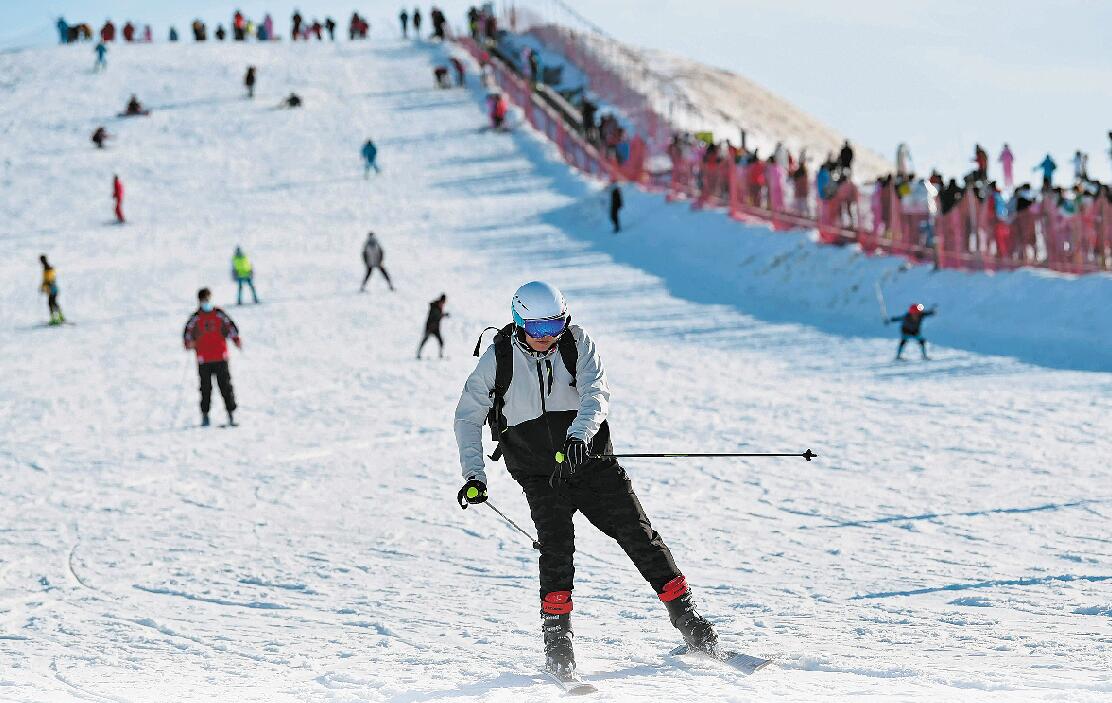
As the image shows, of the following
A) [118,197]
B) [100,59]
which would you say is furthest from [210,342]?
[100,59]

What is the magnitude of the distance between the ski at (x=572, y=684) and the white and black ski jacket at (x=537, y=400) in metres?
0.84

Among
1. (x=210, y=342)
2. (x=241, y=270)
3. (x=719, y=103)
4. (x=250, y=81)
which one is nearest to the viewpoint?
(x=210, y=342)

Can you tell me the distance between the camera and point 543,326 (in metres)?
5.35

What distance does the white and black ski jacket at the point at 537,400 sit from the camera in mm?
5457

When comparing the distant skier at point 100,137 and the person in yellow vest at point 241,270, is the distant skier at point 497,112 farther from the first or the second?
the person in yellow vest at point 241,270

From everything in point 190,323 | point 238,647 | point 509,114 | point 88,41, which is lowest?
point 238,647

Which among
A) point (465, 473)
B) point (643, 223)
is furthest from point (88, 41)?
point (465, 473)

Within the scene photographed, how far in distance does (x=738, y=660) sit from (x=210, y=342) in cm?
909

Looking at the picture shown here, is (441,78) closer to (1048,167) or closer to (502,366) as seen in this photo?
(1048,167)

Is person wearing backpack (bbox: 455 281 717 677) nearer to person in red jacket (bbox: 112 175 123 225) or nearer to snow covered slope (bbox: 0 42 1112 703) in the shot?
snow covered slope (bbox: 0 42 1112 703)

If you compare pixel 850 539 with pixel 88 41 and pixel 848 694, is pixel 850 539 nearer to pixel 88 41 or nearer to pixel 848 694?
pixel 848 694

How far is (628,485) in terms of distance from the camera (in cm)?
555

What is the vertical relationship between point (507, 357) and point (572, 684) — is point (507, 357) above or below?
above

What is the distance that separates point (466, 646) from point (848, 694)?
6.72 feet
